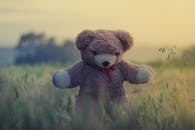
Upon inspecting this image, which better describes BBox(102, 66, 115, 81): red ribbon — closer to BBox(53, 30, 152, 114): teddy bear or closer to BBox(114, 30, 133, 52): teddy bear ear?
BBox(53, 30, 152, 114): teddy bear

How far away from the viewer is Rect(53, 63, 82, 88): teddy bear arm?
2768 mm

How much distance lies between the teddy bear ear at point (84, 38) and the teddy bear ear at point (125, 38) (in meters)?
0.11

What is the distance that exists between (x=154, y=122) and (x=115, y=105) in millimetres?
206

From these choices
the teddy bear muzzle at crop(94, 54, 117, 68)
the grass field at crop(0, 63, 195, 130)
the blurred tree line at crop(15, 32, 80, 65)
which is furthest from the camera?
the blurred tree line at crop(15, 32, 80, 65)

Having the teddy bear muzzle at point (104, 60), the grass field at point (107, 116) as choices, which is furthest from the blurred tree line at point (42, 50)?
the teddy bear muzzle at point (104, 60)

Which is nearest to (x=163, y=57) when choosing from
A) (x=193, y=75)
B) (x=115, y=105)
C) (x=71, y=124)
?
(x=193, y=75)

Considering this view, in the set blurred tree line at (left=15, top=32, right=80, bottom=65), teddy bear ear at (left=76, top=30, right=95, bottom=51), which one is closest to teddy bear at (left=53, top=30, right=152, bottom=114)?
teddy bear ear at (left=76, top=30, right=95, bottom=51)

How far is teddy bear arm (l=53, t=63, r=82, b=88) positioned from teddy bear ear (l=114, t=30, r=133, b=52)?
20 cm

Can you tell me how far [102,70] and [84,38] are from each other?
0.51ft

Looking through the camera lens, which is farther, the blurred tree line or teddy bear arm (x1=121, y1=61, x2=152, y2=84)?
the blurred tree line

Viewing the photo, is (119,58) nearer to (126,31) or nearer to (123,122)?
(126,31)

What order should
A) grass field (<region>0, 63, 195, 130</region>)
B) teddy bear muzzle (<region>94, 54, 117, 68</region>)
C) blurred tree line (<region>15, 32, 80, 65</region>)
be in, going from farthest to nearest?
blurred tree line (<region>15, 32, 80, 65</region>)
teddy bear muzzle (<region>94, 54, 117, 68</region>)
grass field (<region>0, 63, 195, 130</region>)

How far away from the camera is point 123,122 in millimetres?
2359

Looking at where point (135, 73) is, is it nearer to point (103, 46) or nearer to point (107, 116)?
point (103, 46)
